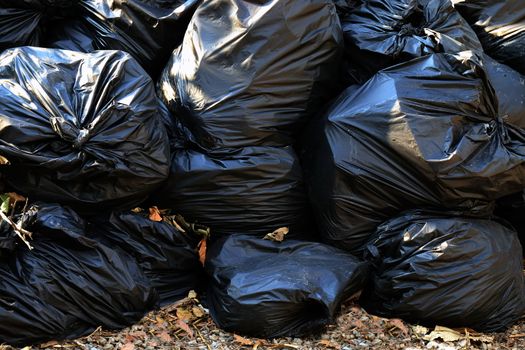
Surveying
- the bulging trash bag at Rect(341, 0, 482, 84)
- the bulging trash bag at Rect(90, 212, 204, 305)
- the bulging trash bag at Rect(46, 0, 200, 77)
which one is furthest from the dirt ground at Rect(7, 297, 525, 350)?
the bulging trash bag at Rect(46, 0, 200, 77)

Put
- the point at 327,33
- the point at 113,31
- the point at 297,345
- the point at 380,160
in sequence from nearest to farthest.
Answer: the point at 297,345 < the point at 380,160 < the point at 327,33 < the point at 113,31

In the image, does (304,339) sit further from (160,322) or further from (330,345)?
(160,322)

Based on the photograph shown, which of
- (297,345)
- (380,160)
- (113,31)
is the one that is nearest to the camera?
(297,345)

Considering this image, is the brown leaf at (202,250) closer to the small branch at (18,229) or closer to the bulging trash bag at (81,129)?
the bulging trash bag at (81,129)

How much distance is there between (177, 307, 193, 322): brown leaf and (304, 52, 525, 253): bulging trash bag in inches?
27.5

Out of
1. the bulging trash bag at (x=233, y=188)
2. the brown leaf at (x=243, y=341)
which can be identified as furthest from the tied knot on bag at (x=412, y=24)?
the brown leaf at (x=243, y=341)

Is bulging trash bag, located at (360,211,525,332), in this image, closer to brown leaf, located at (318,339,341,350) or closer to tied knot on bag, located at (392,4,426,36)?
brown leaf, located at (318,339,341,350)

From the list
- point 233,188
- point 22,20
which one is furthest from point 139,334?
point 22,20

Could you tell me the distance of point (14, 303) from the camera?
2604 millimetres

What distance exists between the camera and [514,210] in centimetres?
347

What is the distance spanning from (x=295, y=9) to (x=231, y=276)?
3.91 feet

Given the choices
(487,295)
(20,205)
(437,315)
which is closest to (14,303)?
(20,205)

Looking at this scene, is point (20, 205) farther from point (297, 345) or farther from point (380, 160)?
point (380, 160)

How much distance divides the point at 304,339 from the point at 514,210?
50.3 inches
